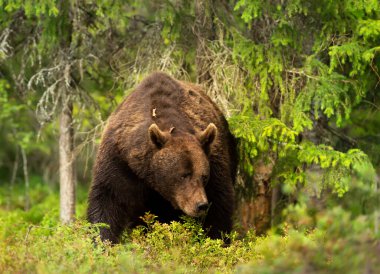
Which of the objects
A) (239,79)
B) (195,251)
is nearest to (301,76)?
(239,79)

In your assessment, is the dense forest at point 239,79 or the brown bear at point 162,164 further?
the dense forest at point 239,79

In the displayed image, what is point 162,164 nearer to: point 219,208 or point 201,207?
point 201,207

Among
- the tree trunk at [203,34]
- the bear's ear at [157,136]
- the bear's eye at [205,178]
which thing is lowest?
the bear's eye at [205,178]

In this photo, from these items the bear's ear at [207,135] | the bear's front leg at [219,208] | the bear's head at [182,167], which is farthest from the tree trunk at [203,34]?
the bear's head at [182,167]

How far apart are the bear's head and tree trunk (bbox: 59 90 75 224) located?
164 inches

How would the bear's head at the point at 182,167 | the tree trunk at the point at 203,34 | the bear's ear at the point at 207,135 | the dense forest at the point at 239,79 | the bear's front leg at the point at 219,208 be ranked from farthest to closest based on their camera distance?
1. the tree trunk at the point at 203,34
2. the dense forest at the point at 239,79
3. the bear's front leg at the point at 219,208
4. the bear's ear at the point at 207,135
5. the bear's head at the point at 182,167

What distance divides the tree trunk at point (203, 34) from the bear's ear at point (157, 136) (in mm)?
3201

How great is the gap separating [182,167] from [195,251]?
36.2 inches

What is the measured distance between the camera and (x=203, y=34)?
38.8ft

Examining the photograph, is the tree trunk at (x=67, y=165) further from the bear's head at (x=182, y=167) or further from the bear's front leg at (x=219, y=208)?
the bear's head at (x=182, y=167)

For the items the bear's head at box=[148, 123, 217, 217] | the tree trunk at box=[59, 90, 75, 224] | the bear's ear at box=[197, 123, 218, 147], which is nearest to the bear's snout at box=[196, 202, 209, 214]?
the bear's head at box=[148, 123, 217, 217]

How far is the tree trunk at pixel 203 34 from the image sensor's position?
1169cm

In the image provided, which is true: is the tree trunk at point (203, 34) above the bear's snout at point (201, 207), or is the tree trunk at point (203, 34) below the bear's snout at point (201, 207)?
above

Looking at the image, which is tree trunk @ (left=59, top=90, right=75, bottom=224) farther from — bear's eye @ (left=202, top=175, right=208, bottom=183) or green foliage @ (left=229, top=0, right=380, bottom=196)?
bear's eye @ (left=202, top=175, right=208, bottom=183)
